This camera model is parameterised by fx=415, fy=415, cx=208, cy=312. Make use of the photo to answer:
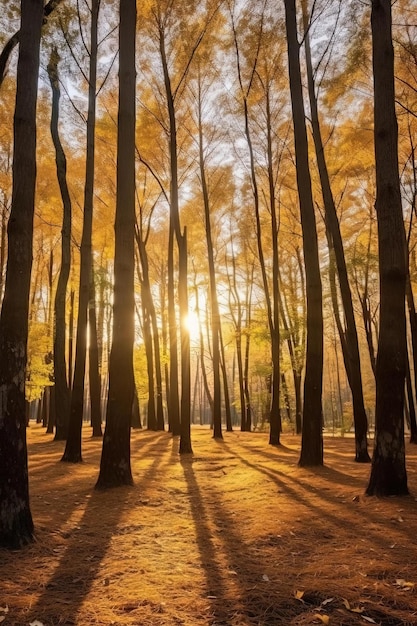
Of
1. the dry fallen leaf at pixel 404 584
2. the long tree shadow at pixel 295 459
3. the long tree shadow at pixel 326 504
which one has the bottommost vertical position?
the long tree shadow at pixel 295 459

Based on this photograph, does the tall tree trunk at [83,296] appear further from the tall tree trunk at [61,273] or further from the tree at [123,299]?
the tree at [123,299]

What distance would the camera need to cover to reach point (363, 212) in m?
14.5

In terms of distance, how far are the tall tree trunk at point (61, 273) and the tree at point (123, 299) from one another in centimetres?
437

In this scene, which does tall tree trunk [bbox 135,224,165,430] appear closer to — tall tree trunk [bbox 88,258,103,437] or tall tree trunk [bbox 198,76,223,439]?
tall tree trunk [bbox 88,258,103,437]

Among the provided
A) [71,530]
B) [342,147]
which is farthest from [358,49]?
[71,530]

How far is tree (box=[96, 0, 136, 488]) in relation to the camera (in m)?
5.91

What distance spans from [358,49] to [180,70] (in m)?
4.26

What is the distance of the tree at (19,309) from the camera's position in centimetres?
342

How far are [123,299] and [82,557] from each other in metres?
3.59

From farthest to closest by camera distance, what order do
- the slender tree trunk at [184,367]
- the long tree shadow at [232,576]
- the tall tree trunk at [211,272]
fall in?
the tall tree trunk at [211,272]
the slender tree trunk at [184,367]
the long tree shadow at [232,576]

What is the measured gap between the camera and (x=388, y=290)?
5148mm

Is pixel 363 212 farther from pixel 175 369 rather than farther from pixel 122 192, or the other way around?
pixel 122 192

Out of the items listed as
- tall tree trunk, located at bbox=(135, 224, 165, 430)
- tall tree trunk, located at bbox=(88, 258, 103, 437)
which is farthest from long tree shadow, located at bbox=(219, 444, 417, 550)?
tall tree trunk, located at bbox=(135, 224, 165, 430)

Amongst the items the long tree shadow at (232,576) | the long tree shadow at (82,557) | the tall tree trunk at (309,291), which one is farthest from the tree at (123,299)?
the tall tree trunk at (309,291)
